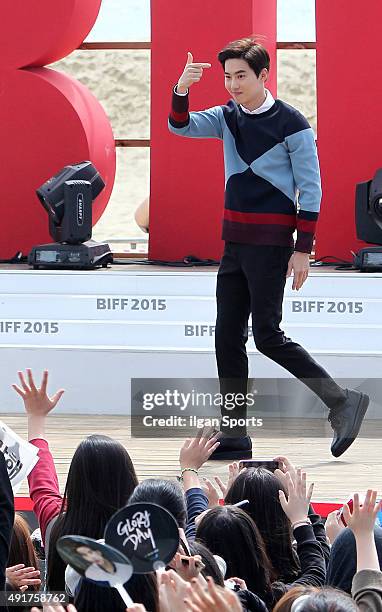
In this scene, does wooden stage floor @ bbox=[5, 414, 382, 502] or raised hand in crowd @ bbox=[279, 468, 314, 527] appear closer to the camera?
raised hand in crowd @ bbox=[279, 468, 314, 527]

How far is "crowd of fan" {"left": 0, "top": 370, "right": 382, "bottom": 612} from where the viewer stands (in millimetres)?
2178

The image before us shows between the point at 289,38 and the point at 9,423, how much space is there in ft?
62.0

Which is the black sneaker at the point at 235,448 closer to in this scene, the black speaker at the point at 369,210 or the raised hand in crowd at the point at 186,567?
the black speaker at the point at 369,210

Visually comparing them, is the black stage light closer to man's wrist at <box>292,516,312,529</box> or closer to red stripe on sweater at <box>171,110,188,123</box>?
red stripe on sweater at <box>171,110,188,123</box>

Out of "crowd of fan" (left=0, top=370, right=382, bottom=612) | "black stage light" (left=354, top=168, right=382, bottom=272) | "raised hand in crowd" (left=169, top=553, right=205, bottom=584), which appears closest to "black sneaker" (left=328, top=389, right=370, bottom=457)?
"crowd of fan" (left=0, top=370, right=382, bottom=612)

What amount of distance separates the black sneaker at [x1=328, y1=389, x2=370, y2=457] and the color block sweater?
0.55 metres

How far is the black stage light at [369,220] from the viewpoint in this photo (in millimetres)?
6422


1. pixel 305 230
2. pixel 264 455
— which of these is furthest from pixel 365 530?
pixel 264 455

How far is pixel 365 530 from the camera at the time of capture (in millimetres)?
2277

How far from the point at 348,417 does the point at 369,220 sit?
87.0 inches

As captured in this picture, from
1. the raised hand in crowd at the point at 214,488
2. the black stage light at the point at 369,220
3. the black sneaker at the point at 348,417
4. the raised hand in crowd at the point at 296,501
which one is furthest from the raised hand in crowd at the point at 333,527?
the black stage light at the point at 369,220

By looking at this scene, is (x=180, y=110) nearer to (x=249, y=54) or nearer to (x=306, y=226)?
(x=249, y=54)

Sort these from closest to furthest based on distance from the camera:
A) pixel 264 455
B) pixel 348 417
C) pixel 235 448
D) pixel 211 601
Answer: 1. pixel 211 601
2. pixel 348 417
3. pixel 235 448
4. pixel 264 455

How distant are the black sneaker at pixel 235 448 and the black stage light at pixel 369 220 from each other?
1989mm
